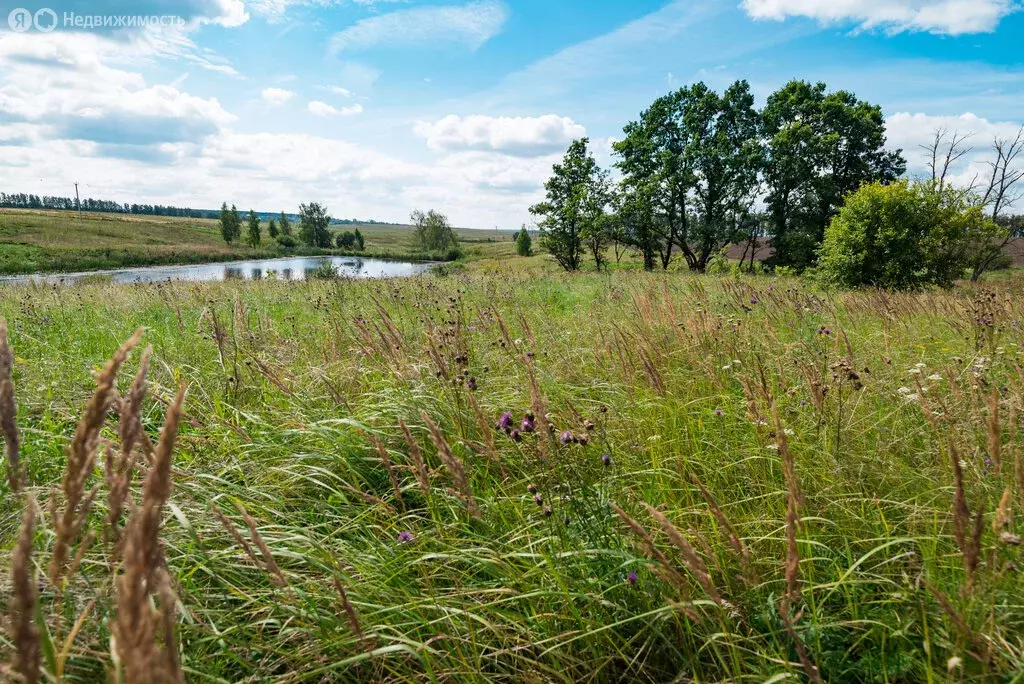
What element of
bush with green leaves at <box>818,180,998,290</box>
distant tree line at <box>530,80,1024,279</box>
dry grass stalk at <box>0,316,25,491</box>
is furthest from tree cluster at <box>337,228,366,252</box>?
dry grass stalk at <box>0,316,25,491</box>

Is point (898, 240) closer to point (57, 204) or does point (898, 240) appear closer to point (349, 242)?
point (349, 242)

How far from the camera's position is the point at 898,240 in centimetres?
1866

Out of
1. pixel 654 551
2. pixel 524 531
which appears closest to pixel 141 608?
pixel 654 551

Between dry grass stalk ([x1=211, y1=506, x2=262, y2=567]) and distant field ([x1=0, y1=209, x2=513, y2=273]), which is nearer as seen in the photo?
dry grass stalk ([x1=211, y1=506, x2=262, y2=567])

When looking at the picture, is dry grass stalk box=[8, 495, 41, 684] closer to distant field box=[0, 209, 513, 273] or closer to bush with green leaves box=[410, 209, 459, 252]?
distant field box=[0, 209, 513, 273]

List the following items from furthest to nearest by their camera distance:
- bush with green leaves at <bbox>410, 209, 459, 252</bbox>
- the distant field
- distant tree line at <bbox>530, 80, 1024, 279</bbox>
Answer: bush with green leaves at <bbox>410, 209, 459, 252</bbox>
the distant field
distant tree line at <bbox>530, 80, 1024, 279</bbox>

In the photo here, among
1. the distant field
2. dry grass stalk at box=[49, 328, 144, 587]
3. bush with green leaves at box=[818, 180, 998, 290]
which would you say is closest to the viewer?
dry grass stalk at box=[49, 328, 144, 587]

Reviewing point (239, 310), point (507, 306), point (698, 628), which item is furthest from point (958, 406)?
point (507, 306)

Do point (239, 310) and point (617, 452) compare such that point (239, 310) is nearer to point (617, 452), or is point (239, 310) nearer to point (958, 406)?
point (617, 452)

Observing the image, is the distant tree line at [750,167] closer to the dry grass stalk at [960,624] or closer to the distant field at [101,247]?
the dry grass stalk at [960,624]

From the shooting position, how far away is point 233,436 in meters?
2.85

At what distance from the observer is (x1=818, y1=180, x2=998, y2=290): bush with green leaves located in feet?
61.9

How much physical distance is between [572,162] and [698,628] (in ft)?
144

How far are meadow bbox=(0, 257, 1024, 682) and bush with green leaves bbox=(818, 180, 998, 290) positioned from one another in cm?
1871
